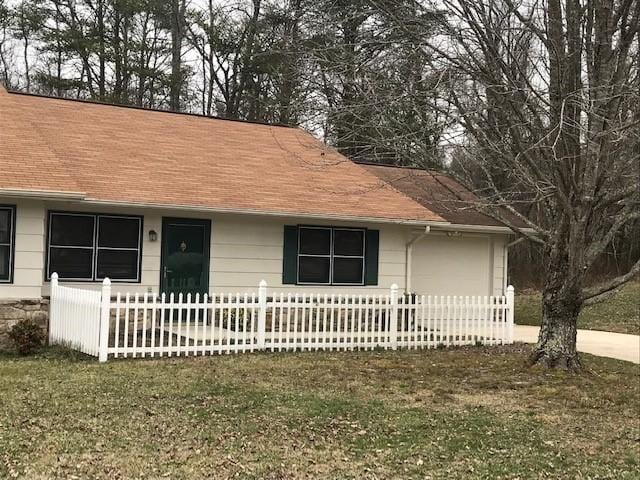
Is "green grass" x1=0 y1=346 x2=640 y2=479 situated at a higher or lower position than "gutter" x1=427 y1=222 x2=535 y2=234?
lower

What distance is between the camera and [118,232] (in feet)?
46.4

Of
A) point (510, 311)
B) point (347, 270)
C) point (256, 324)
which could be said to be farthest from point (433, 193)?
point (256, 324)

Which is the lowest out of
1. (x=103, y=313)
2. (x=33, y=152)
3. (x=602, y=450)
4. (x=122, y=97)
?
(x=602, y=450)

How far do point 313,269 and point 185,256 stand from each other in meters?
2.70

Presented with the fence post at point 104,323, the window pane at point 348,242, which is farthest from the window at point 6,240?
the window pane at point 348,242

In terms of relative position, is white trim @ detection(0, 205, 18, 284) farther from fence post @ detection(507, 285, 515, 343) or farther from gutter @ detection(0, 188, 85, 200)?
fence post @ detection(507, 285, 515, 343)

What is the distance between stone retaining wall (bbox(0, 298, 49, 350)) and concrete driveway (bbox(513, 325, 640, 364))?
919 cm

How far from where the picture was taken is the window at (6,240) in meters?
12.4

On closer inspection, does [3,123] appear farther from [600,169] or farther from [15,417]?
[600,169]

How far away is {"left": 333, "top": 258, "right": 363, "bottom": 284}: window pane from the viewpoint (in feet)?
52.4

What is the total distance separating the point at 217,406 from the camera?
8.12 meters

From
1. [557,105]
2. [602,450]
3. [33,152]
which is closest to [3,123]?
[33,152]

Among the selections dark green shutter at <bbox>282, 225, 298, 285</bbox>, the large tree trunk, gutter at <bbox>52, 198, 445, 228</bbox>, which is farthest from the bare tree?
dark green shutter at <bbox>282, 225, 298, 285</bbox>

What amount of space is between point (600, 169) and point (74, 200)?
797cm
